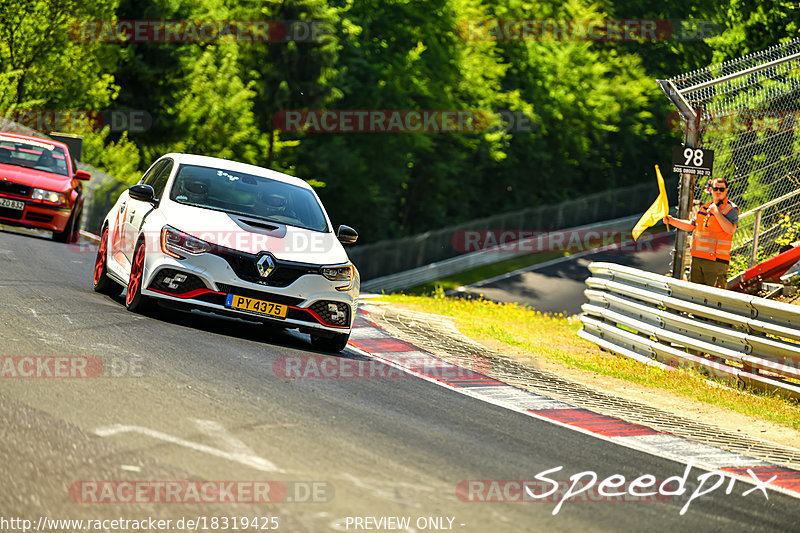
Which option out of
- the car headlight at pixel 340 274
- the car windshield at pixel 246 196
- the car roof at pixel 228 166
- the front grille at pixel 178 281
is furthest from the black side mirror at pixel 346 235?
the front grille at pixel 178 281

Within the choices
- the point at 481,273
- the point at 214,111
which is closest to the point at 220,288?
the point at 481,273

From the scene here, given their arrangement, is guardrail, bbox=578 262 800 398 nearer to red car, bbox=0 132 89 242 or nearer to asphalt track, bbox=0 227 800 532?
asphalt track, bbox=0 227 800 532

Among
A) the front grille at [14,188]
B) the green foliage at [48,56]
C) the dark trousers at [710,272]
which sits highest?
the green foliage at [48,56]

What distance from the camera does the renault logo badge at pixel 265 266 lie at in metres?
9.99

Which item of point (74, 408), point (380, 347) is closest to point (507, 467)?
point (74, 408)

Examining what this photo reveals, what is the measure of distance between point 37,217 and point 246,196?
8.05 metres

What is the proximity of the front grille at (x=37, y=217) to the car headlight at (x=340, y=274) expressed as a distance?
29.9 ft

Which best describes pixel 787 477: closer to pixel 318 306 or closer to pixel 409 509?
pixel 409 509

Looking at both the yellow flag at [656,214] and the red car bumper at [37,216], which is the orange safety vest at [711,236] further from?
the red car bumper at [37,216]

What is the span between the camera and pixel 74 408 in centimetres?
660

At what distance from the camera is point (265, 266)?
394 inches

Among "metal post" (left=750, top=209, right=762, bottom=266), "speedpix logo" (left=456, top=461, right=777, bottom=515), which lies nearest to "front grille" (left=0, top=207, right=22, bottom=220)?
"metal post" (left=750, top=209, right=762, bottom=266)

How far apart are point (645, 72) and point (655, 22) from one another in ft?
12.2

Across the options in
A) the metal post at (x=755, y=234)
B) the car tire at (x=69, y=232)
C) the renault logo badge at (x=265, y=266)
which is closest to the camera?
the renault logo badge at (x=265, y=266)
